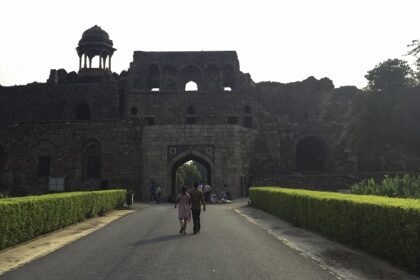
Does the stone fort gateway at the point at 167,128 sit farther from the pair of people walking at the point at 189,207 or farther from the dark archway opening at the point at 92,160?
the pair of people walking at the point at 189,207

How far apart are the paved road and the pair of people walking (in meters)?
0.42

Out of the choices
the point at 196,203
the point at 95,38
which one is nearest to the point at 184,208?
the point at 196,203

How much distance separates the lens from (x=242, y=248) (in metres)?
9.26

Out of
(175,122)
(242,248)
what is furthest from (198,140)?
(242,248)

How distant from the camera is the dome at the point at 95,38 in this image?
144 ft

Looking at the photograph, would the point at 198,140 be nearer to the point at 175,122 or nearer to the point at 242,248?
the point at 175,122

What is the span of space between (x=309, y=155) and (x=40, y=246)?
3486 cm

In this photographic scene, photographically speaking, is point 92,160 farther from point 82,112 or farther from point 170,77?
point 170,77

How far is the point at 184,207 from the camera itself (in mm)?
12555

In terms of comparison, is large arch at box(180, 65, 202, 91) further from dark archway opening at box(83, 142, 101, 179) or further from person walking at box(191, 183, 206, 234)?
person walking at box(191, 183, 206, 234)

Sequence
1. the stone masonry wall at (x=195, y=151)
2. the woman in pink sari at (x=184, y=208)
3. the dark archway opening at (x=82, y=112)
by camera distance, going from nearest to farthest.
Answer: the woman in pink sari at (x=184, y=208)
the stone masonry wall at (x=195, y=151)
the dark archway opening at (x=82, y=112)

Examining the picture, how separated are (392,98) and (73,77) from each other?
3330cm

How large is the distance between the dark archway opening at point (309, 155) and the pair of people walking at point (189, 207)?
28753 millimetres

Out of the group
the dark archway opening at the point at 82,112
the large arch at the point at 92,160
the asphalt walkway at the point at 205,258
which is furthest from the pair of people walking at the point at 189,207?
the dark archway opening at the point at 82,112
